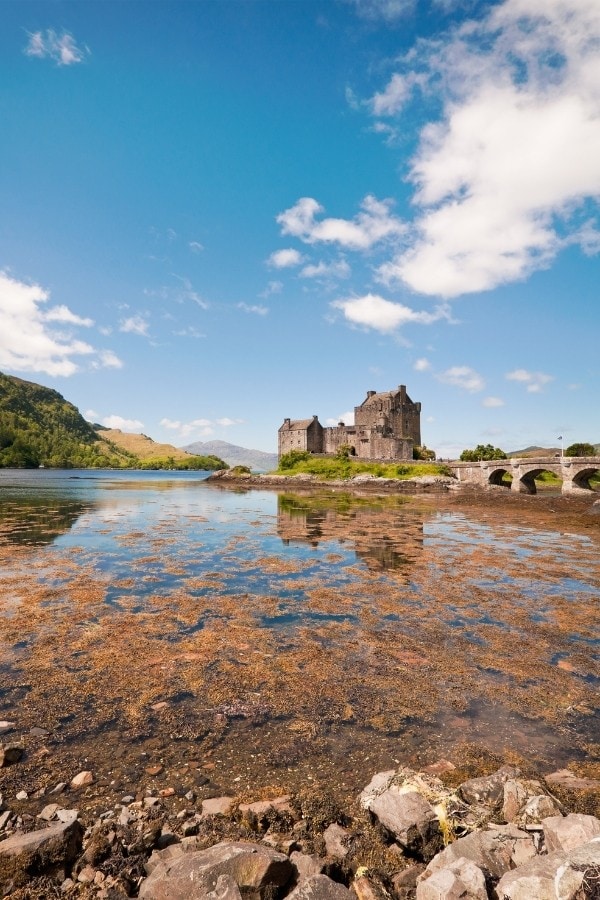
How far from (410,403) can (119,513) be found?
88.5 m

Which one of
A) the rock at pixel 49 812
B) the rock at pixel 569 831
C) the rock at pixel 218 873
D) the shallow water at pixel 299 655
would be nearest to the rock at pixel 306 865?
the rock at pixel 218 873

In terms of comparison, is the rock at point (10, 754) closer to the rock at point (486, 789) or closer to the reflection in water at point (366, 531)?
the rock at point (486, 789)

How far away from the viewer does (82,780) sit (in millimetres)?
5520

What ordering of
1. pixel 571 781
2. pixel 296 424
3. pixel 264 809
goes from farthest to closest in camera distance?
pixel 296 424
pixel 571 781
pixel 264 809

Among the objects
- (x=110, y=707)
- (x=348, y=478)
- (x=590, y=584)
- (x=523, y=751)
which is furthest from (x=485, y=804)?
(x=348, y=478)

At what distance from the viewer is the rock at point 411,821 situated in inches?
179

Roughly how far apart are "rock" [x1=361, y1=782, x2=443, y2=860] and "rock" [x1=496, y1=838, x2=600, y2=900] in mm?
1005

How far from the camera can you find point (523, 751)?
6.38m

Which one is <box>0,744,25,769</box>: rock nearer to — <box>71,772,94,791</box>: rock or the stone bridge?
<box>71,772,94,791</box>: rock

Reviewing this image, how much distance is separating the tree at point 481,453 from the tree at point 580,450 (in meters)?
Result: 12.5

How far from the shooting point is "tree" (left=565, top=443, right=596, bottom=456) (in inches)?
3290

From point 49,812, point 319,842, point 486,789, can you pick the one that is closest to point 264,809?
point 319,842

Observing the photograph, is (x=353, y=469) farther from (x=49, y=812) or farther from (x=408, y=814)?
(x=49, y=812)

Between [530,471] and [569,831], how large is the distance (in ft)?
220
